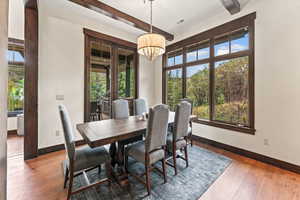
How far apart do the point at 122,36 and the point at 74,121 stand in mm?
2785

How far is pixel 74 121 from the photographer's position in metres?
3.40

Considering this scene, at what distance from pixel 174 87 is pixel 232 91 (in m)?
1.78

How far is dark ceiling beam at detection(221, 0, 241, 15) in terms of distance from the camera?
263cm

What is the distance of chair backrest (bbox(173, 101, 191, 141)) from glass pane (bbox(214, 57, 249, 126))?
1.55 metres

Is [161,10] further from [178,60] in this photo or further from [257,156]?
[257,156]

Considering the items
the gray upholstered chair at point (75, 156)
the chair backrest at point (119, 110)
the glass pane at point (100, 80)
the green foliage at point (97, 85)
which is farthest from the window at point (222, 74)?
the gray upholstered chair at point (75, 156)

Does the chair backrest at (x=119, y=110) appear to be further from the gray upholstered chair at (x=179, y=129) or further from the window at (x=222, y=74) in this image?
the window at (x=222, y=74)

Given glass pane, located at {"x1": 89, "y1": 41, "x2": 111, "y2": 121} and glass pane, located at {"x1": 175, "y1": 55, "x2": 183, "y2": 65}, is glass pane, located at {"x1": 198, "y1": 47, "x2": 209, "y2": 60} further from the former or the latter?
glass pane, located at {"x1": 89, "y1": 41, "x2": 111, "y2": 121}

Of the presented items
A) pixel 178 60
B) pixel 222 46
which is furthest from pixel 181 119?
pixel 178 60

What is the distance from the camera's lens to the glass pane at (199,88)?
3.68 m

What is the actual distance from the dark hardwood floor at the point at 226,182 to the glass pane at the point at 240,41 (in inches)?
90.7

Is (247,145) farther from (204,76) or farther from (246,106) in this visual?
(204,76)

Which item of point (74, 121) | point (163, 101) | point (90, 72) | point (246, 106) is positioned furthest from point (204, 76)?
point (74, 121)

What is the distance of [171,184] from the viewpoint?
1.96m
